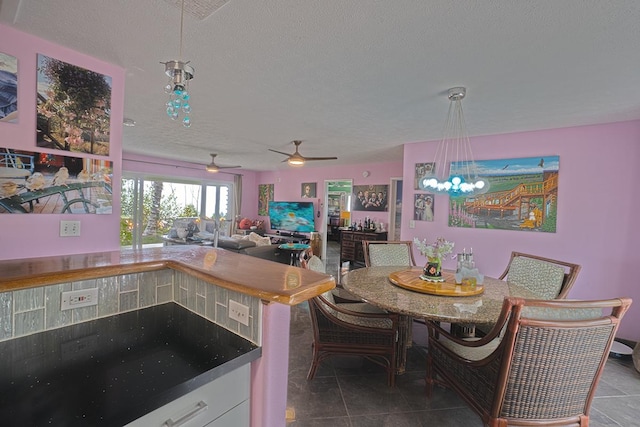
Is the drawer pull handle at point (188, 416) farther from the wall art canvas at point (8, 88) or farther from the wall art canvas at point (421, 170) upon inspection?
the wall art canvas at point (421, 170)

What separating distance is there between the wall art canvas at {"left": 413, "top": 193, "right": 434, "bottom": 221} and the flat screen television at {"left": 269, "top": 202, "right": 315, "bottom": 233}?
3.54m

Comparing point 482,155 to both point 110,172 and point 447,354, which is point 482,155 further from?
point 110,172

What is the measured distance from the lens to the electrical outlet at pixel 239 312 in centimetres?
100

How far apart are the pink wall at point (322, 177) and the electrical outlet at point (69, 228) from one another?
17.3 feet

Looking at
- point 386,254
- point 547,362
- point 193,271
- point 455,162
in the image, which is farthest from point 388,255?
point 193,271

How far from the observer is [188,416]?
0.81 meters

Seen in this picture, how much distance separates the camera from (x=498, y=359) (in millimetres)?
1336

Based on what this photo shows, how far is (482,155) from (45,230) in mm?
4291

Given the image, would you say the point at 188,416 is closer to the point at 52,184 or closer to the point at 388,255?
the point at 52,184

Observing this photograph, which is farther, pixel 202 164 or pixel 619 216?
pixel 202 164

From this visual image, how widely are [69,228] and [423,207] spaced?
3.79 meters

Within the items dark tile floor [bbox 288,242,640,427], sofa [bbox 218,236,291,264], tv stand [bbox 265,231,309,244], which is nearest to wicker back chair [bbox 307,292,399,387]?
dark tile floor [bbox 288,242,640,427]

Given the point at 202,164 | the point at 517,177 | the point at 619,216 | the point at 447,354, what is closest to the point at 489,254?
the point at 517,177

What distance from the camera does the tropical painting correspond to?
3.21 m
